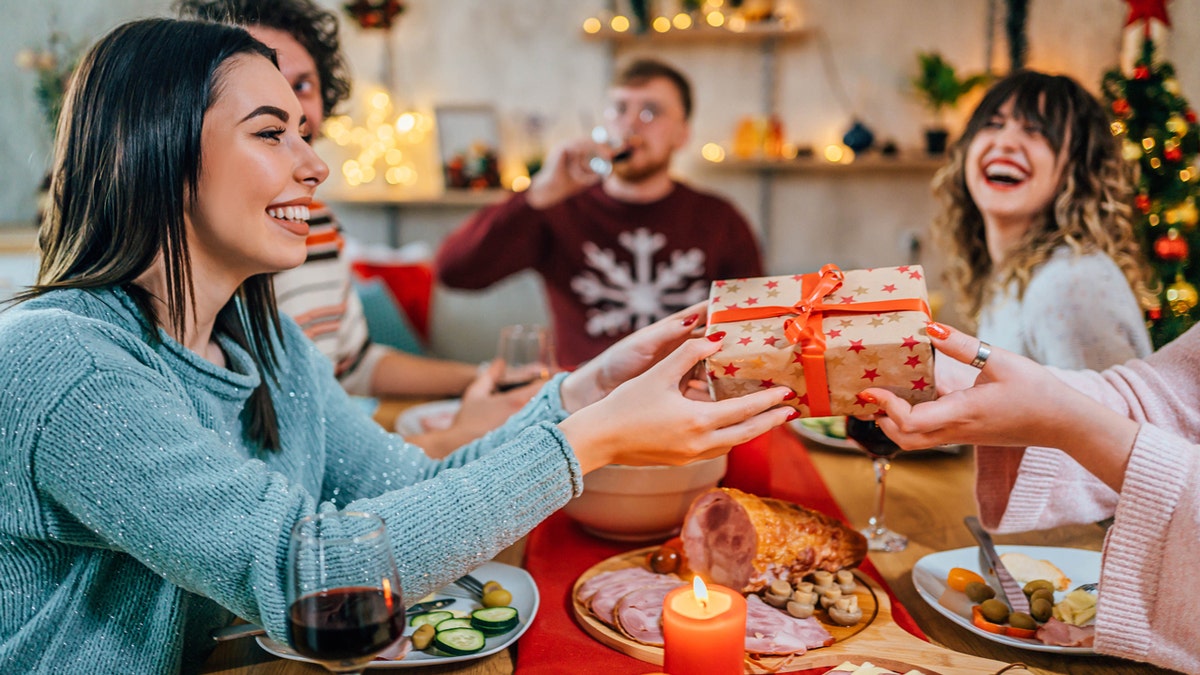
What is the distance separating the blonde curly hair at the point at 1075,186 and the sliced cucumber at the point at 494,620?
129 centimetres

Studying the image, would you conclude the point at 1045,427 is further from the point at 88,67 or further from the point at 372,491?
the point at 88,67

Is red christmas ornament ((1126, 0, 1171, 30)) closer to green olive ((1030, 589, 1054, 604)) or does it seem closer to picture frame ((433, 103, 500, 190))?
green olive ((1030, 589, 1054, 604))

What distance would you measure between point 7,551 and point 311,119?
1190 mm

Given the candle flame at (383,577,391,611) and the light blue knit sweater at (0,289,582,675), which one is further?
the light blue knit sweater at (0,289,582,675)

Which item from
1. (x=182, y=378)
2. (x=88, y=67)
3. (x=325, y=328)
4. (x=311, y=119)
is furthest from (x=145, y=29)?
(x=325, y=328)

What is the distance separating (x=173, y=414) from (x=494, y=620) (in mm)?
431

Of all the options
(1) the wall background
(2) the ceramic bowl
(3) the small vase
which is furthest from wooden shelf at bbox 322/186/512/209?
(2) the ceramic bowl

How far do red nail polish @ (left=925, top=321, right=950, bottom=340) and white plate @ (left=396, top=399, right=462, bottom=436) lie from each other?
44.1 inches

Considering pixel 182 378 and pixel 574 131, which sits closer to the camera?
pixel 182 378

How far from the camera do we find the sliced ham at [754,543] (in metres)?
1.15

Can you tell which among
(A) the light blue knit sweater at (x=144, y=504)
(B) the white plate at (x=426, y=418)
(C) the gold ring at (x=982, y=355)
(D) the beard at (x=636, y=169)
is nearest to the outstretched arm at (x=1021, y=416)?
(C) the gold ring at (x=982, y=355)

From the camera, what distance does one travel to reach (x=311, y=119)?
1.94 meters

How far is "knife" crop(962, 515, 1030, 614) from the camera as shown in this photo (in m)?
1.12

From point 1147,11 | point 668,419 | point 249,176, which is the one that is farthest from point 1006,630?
point 1147,11
